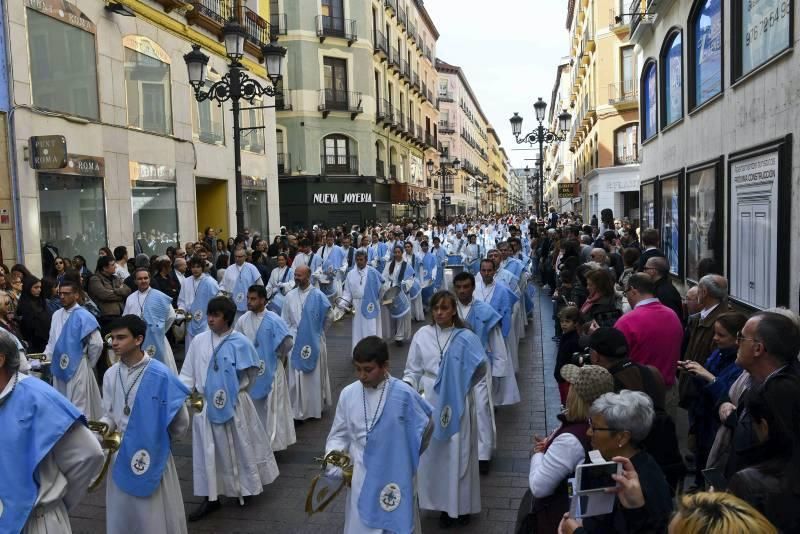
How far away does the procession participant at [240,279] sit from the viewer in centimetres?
1187

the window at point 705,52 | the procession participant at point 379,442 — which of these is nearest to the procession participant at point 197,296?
the procession participant at point 379,442

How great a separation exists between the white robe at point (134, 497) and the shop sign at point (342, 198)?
105ft

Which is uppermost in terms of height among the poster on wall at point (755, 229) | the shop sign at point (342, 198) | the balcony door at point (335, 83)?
the balcony door at point (335, 83)

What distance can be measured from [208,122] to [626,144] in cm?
2024

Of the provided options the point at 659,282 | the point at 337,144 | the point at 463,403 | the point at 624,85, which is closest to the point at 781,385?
the point at 463,403

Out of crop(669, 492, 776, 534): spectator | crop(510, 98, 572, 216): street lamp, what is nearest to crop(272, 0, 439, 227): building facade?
crop(510, 98, 572, 216): street lamp

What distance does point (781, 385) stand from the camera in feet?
9.96

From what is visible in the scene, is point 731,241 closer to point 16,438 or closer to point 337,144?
point 16,438

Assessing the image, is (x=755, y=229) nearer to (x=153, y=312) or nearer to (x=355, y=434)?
(x=355, y=434)

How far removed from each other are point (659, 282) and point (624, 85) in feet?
87.8

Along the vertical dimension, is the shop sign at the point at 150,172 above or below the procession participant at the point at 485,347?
above

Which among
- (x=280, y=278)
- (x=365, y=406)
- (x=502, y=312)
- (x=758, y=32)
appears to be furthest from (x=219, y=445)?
(x=758, y=32)

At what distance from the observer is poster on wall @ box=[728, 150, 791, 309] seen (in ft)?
26.0

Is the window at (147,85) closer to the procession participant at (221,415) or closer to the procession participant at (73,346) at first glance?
the procession participant at (73,346)
